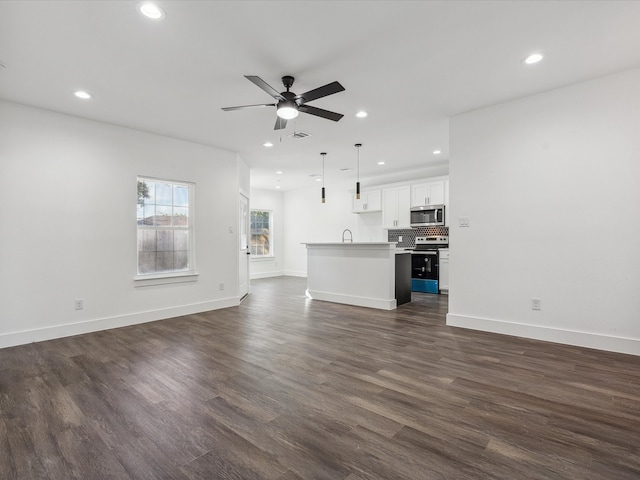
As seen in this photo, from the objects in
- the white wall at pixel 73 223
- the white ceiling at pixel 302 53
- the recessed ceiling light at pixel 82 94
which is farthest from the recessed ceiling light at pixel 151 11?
the white wall at pixel 73 223

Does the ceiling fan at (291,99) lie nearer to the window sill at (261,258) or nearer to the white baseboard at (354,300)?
the white baseboard at (354,300)

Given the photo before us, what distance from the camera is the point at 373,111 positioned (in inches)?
156

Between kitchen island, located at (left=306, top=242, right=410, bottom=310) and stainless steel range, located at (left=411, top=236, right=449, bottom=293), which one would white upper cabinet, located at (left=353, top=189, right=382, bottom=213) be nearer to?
stainless steel range, located at (left=411, top=236, right=449, bottom=293)

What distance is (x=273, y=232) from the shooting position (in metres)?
10.1

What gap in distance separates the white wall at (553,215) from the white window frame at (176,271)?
4.05 m

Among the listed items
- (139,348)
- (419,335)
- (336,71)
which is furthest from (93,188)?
(419,335)

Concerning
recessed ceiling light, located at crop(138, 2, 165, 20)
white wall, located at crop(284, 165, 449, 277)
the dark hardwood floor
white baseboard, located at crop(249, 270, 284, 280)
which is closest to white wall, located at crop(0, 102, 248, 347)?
the dark hardwood floor

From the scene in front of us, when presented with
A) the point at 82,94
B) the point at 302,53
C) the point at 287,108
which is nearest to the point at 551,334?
the point at 287,108

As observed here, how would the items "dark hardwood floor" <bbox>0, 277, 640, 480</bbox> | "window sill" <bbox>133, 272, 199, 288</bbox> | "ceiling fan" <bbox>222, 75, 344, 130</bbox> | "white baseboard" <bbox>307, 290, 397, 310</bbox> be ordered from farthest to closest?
1. "white baseboard" <bbox>307, 290, 397, 310</bbox>
2. "window sill" <bbox>133, 272, 199, 288</bbox>
3. "ceiling fan" <bbox>222, 75, 344, 130</bbox>
4. "dark hardwood floor" <bbox>0, 277, 640, 480</bbox>

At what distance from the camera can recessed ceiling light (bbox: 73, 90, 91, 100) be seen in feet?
11.0

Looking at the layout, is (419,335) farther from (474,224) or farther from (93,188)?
(93,188)

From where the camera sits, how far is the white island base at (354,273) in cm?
514

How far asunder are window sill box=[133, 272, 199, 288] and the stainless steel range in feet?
15.2

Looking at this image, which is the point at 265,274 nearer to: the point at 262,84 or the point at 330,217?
the point at 330,217
